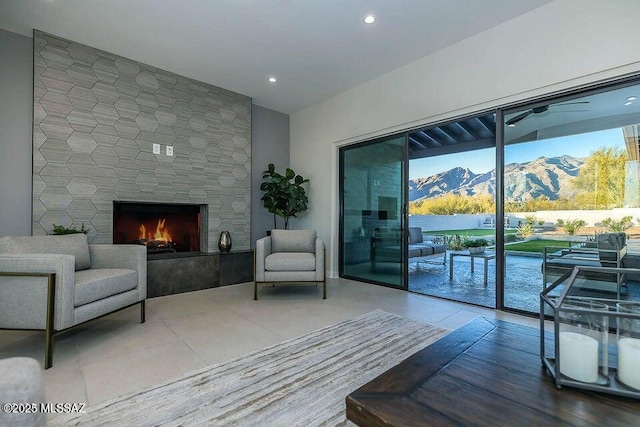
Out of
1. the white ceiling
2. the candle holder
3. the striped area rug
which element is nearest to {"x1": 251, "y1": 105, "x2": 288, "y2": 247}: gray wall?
the white ceiling

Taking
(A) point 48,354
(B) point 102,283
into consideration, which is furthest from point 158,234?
(A) point 48,354

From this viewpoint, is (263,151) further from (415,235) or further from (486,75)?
(486,75)

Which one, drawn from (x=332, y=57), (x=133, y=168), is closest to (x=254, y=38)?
(x=332, y=57)

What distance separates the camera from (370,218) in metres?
4.39

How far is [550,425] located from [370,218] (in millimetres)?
3694

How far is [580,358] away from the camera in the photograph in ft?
3.00

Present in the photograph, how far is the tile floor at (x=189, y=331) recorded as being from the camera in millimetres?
1733

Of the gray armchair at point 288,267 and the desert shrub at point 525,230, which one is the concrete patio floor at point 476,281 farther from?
the gray armchair at point 288,267

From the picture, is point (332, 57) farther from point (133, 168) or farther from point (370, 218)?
point (133, 168)

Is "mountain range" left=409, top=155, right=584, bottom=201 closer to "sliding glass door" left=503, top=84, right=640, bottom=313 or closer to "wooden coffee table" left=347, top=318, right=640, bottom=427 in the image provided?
"sliding glass door" left=503, top=84, right=640, bottom=313

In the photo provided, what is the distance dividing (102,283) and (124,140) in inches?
86.0

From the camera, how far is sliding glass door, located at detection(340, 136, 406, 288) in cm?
403

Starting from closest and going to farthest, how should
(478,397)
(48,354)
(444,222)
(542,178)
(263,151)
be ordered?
(478,397) → (48,354) → (542,178) → (263,151) → (444,222)

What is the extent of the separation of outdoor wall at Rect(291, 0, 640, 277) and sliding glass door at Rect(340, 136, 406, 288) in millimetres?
180
